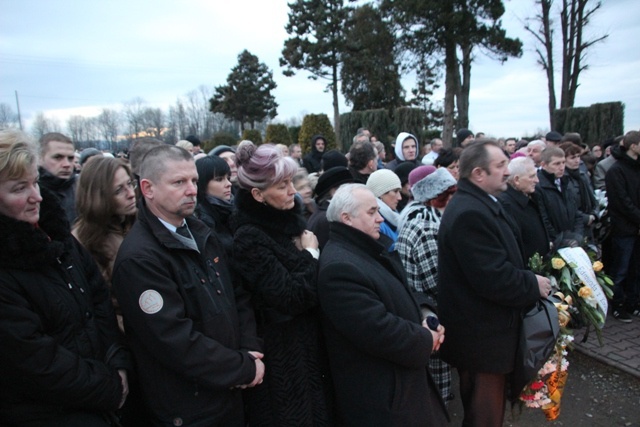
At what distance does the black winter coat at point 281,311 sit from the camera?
Result: 221 cm

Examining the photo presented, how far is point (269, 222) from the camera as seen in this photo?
233cm

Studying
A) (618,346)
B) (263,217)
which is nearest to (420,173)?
(263,217)

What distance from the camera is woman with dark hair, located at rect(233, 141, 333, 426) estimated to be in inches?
87.5

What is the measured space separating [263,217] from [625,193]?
4.87 meters

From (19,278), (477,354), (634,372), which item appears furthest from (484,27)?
(19,278)

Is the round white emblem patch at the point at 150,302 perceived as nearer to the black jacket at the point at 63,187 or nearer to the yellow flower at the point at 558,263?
the black jacket at the point at 63,187

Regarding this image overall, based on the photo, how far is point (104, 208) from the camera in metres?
2.60

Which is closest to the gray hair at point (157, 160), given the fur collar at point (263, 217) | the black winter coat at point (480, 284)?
the fur collar at point (263, 217)

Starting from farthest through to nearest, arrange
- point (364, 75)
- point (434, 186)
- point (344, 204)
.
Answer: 1. point (364, 75)
2. point (434, 186)
3. point (344, 204)

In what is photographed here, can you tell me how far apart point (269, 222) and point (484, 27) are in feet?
76.6

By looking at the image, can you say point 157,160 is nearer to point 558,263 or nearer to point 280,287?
point 280,287

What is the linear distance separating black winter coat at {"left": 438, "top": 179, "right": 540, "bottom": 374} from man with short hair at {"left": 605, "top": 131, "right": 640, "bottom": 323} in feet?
10.8

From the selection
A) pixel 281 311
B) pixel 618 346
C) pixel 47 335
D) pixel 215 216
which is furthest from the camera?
pixel 618 346

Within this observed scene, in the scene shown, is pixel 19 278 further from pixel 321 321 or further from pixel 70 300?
pixel 321 321
